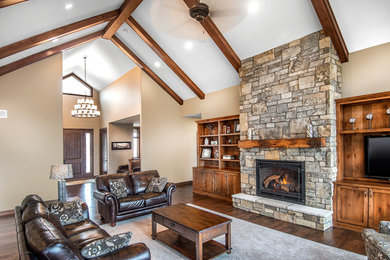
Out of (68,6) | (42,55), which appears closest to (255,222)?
(68,6)

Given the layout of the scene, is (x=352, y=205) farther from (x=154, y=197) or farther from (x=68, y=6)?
(x=68, y=6)

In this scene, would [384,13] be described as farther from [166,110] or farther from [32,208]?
[166,110]

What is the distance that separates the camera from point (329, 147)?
14.1ft

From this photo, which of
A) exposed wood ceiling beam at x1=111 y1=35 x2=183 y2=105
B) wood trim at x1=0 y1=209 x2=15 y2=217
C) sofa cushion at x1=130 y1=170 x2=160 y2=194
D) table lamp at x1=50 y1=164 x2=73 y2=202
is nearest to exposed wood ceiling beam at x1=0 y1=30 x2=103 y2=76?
exposed wood ceiling beam at x1=111 y1=35 x2=183 y2=105

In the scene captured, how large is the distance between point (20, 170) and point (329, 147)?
6.98m

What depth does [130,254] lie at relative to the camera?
2035 mm

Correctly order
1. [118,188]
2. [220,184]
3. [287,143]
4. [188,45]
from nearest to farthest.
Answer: [287,143] < [118,188] < [188,45] < [220,184]

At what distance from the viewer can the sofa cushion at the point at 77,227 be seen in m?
3.02

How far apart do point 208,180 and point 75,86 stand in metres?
7.73

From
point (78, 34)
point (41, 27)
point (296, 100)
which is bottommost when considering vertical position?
point (296, 100)

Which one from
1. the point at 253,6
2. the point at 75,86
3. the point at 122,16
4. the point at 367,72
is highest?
the point at 122,16

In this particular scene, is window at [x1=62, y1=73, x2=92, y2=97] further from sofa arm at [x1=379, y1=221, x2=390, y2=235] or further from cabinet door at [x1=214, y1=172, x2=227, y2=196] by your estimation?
sofa arm at [x1=379, y1=221, x2=390, y2=235]

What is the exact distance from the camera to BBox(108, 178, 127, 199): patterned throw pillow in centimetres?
496

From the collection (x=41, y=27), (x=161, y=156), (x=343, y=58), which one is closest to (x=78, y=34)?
(x=41, y=27)
